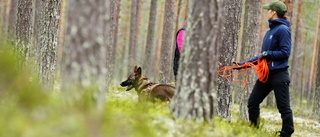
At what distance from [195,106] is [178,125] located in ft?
1.55

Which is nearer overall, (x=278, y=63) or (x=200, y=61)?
(x=200, y=61)

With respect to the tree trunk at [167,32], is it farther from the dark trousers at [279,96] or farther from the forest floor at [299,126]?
the dark trousers at [279,96]

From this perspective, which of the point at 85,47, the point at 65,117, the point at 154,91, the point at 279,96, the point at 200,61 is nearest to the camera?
the point at 65,117

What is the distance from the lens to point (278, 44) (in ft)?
27.2

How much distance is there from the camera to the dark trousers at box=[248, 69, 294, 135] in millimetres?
8188

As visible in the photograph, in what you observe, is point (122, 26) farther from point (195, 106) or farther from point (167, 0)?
point (195, 106)

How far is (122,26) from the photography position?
4669cm

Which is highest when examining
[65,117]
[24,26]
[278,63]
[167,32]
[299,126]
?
[167,32]

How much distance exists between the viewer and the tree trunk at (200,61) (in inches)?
236

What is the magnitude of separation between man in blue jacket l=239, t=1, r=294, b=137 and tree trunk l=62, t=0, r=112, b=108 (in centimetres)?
424

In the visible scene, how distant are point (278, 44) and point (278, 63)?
1.14 feet

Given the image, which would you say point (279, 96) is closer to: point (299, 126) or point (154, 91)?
point (154, 91)

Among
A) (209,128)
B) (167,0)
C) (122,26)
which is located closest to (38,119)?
(209,128)

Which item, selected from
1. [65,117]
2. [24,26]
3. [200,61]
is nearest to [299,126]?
[24,26]
